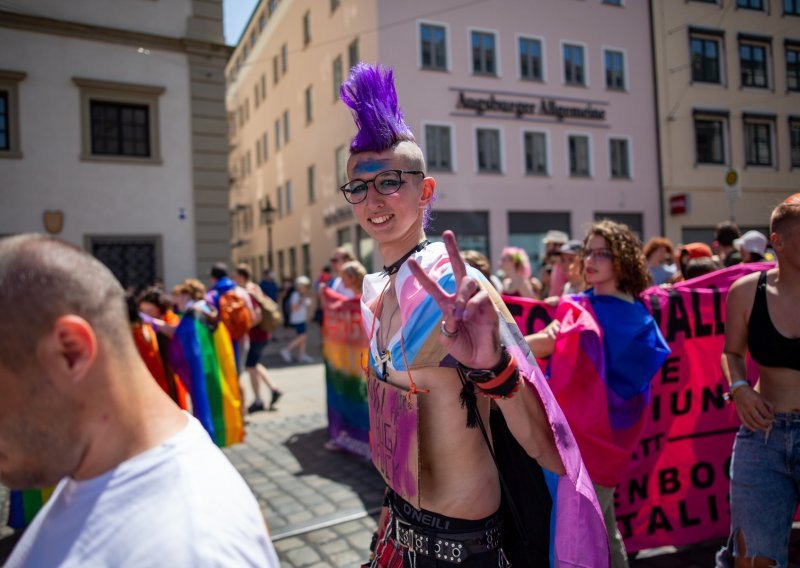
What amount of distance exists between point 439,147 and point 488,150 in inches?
81.5

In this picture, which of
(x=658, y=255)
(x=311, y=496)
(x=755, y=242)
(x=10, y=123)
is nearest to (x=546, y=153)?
(x=658, y=255)

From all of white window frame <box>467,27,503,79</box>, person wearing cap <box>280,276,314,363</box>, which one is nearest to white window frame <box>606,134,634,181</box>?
white window frame <box>467,27,503,79</box>

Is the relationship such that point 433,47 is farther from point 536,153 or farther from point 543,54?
point 536,153

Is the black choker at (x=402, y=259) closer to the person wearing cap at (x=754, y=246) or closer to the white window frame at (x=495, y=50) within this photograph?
the person wearing cap at (x=754, y=246)

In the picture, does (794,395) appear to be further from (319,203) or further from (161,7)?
(319,203)

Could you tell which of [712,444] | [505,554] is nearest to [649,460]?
[712,444]

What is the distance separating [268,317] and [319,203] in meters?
17.9

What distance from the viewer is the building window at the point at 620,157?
2294 centimetres

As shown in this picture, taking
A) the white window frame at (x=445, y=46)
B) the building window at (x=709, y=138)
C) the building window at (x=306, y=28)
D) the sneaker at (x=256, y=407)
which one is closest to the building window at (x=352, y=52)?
the white window frame at (x=445, y=46)

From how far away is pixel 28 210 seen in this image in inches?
457

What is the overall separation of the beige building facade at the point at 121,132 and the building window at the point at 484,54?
412 inches

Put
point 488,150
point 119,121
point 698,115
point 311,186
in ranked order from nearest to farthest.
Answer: point 119,121
point 488,150
point 698,115
point 311,186

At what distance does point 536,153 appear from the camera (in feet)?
71.3

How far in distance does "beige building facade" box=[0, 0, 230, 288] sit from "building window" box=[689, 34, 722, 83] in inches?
716
